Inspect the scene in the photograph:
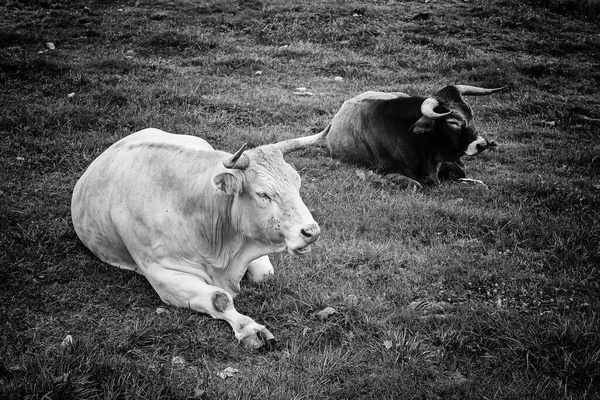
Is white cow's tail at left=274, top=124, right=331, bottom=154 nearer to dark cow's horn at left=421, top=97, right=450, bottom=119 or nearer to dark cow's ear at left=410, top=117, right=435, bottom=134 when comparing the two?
dark cow's horn at left=421, top=97, right=450, bottom=119

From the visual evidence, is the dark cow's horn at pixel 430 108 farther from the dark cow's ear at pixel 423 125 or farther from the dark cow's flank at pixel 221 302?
the dark cow's flank at pixel 221 302

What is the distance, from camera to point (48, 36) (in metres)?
13.8

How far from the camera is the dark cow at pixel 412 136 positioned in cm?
819

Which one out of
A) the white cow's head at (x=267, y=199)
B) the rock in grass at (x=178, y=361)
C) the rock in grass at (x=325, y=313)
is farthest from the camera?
the rock in grass at (x=325, y=313)

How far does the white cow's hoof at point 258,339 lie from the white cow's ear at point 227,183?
123 cm

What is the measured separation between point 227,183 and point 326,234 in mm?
1981

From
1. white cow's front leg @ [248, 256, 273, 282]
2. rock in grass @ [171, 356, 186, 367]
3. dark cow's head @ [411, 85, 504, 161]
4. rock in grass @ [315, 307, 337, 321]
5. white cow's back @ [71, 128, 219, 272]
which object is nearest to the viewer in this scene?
rock in grass @ [171, 356, 186, 367]

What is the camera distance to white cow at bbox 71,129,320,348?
454 cm

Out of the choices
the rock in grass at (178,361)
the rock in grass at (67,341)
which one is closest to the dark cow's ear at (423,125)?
the rock in grass at (178,361)

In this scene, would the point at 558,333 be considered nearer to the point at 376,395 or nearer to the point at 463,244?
the point at 376,395

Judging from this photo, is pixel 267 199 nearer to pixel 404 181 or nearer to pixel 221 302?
pixel 221 302

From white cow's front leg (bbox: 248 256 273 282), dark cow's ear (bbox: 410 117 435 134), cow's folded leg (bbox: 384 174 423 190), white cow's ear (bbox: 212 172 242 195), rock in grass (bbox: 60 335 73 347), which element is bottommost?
cow's folded leg (bbox: 384 174 423 190)

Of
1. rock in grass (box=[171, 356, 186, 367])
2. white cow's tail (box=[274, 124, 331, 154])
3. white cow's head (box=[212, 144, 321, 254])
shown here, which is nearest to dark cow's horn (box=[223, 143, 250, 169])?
white cow's head (box=[212, 144, 321, 254])

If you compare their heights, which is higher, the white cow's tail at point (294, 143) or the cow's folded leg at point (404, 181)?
the white cow's tail at point (294, 143)
